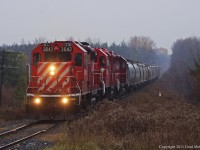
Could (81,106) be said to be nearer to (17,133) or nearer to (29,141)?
(17,133)

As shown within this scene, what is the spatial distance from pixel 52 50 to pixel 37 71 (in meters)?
1.15

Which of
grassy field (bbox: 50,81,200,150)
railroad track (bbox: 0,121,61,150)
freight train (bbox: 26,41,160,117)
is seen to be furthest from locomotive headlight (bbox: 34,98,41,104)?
grassy field (bbox: 50,81,200,150)

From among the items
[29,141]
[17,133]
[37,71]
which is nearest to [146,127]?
[29,141]

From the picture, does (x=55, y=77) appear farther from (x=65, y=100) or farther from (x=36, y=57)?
(x=36, y=57)

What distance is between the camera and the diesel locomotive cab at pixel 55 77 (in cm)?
1585

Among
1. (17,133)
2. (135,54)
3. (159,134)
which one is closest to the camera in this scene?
(159,134)

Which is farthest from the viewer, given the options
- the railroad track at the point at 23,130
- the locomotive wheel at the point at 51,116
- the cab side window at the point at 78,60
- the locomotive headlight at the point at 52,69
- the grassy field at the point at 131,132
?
the cab side window at the point at 78,60

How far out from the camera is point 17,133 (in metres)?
13.5

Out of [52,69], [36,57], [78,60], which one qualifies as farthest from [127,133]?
[36,57]

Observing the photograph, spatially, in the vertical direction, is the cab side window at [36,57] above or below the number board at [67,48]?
below

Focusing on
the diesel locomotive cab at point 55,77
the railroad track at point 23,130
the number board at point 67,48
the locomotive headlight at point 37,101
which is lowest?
the railroad track at point 23,130

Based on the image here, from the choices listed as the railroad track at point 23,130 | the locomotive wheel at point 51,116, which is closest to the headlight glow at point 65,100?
the locomotive wheel at point 51,116

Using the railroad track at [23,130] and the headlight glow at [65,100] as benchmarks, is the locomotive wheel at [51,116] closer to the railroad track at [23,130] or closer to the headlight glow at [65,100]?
the railroad track at [23,130]

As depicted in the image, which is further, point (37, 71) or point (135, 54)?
point (135, 54)
